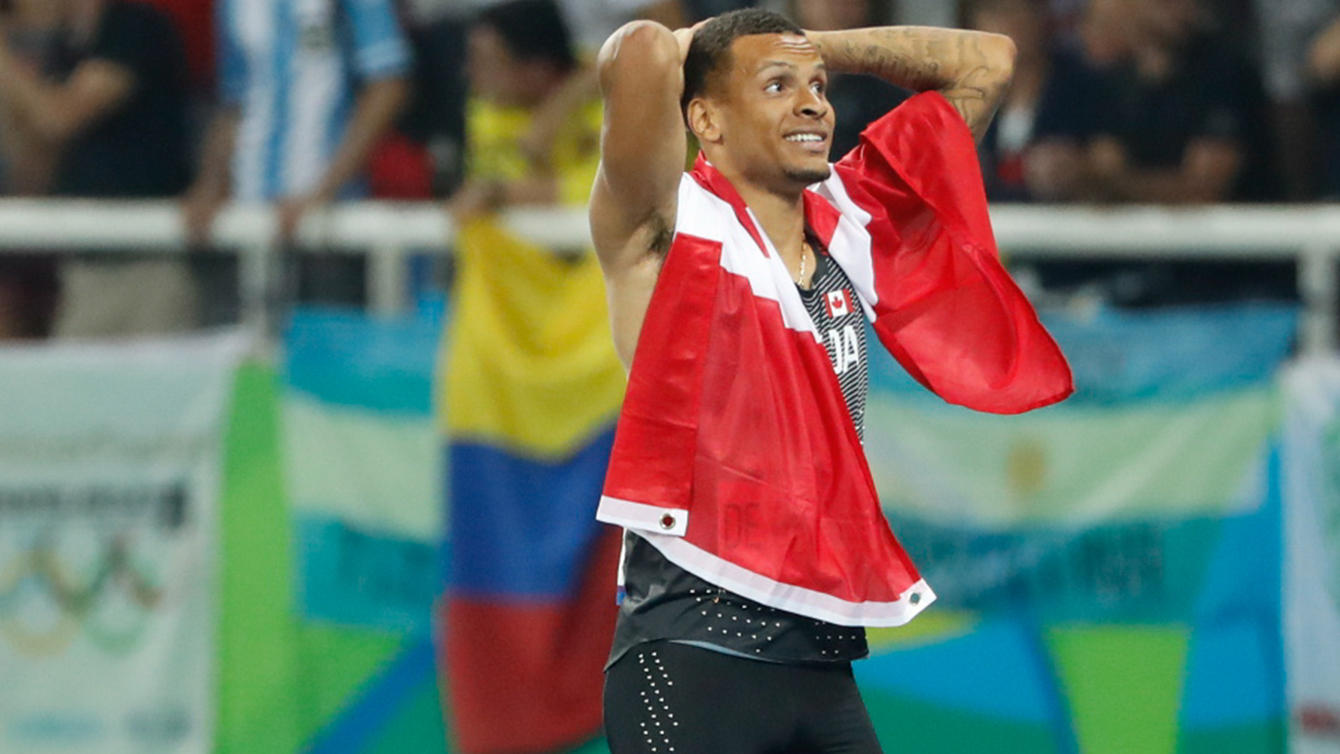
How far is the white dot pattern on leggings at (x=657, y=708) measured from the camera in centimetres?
342

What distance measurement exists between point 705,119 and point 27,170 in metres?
4.29

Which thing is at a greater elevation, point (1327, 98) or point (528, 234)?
point (1327, 98)

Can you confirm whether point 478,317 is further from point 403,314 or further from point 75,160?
point 75,160

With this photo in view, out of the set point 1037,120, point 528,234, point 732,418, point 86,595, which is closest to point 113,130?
point 86,595

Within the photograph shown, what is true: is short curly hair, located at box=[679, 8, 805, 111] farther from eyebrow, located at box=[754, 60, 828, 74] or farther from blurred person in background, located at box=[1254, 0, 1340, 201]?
blurred person in background, located at box=[1254, 0, 1340, 201]

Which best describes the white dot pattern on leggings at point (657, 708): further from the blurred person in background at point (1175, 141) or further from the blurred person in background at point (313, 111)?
the blurred person in background at point (313, 111)

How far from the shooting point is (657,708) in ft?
11.3

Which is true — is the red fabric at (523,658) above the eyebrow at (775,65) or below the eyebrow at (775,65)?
below

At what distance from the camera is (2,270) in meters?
6.71

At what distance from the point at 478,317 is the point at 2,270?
2.01m

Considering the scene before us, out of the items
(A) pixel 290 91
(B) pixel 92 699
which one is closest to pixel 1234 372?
(A) pixel 290 91

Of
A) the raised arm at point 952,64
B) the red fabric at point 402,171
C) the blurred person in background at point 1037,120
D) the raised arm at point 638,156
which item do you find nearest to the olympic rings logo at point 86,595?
the red fabric at point 402,171

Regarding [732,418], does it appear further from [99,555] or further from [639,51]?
[99,555]

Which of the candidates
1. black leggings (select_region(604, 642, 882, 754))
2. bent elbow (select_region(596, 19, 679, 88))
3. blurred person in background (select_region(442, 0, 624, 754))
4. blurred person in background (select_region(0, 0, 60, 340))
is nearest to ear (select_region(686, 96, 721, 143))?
bent elbow (select_region(596, 19, 679, 88))
